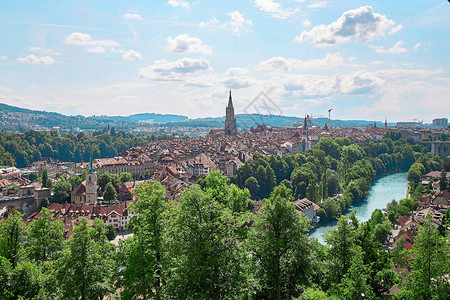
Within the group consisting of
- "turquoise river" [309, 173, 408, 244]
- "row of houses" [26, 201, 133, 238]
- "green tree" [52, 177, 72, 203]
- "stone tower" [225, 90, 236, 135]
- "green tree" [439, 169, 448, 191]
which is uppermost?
"stone tower" [225, 90, 236, 135]

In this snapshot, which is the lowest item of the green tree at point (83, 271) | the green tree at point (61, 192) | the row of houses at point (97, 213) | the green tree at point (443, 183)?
the row of houses at point (97, 213)

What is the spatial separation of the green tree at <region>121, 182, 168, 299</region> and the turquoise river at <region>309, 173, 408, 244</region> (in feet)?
89.5

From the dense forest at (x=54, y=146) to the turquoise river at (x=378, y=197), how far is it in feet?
228

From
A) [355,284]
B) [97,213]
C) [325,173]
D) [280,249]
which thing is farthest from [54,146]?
[355,284]

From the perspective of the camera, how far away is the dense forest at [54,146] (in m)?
89.9

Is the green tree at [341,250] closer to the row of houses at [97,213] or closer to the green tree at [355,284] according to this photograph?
the green tree at [355,284]

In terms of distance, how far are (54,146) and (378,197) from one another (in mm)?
85329

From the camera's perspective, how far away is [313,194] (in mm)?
46562

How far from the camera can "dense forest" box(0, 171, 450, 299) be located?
37.8 feet

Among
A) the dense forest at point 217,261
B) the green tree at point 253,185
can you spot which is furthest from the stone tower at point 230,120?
the dense forest at point 217,261

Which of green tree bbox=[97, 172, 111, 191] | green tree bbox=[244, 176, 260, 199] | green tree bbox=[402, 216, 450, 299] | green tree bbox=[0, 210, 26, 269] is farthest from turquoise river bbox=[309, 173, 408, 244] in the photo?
green tree bbox=[0, 210, 26, 269]

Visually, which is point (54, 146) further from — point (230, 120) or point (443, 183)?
point (443, 183)

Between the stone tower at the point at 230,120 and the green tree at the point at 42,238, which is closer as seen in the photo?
the green tree at the point at 42,238

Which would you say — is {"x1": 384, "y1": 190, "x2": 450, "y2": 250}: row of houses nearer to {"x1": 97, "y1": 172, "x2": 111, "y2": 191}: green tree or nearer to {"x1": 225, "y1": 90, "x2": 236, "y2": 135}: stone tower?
{"x1": 97, "y1": 172, "x2": 111, "y2": 191}: green tree
